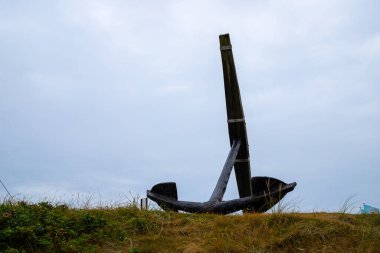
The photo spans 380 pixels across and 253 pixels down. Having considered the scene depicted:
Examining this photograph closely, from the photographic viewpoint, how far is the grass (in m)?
5.49

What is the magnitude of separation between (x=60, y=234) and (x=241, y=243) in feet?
6.86

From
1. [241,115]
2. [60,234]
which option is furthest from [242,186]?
[60,234]

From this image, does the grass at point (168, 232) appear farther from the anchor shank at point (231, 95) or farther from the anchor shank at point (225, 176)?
the anchor shank at point (231, 95)

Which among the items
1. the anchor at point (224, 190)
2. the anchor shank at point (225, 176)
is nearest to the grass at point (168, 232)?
the anchor at point (224, 190)

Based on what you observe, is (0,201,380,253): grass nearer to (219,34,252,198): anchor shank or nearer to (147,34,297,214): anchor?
(147,34,297,214): anchor

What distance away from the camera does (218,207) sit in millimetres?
7715

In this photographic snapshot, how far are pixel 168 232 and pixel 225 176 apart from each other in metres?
2.69

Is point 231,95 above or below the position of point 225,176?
above

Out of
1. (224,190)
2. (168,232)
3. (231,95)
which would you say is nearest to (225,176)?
(224,190)

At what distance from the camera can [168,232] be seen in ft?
20.1

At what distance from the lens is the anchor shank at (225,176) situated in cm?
811

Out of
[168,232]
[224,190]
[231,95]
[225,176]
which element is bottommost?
[168,232]

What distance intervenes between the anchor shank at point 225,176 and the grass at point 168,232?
140 cm

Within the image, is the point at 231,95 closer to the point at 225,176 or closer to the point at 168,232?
the point at 225,176
